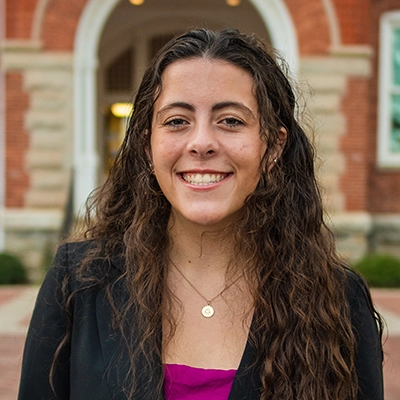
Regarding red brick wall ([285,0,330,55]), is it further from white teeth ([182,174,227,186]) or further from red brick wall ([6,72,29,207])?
white teeth ([182,174,227,186])

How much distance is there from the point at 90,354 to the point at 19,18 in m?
9.10

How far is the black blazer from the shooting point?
6.05 ft

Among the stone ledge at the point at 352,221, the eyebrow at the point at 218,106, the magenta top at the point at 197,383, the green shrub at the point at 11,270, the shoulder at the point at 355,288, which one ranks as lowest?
the green shrub at the point at 11,270

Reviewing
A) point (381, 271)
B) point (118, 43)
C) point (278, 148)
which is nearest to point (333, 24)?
point (381, 271)

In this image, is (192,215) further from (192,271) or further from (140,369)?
(140,369)

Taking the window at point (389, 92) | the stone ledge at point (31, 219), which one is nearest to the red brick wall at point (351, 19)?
the window at point (389, 92)

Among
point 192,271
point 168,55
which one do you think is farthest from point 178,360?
point 168,55

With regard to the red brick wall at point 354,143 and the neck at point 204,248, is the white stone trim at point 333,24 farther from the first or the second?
the neck at point 204,248

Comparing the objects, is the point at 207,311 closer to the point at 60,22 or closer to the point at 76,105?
the point at 76,105

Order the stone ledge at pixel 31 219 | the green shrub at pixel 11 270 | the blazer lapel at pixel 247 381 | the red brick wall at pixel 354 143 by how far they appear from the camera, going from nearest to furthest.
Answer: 1. the blazer lapel at pixel 247 381
2. the green shrub at pixel 11 270
3. the stone ledge at pixel 31 219
4. the red brick wall at pixel 354 143

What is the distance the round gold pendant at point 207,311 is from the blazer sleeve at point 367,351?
42cm

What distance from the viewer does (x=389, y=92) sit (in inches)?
438

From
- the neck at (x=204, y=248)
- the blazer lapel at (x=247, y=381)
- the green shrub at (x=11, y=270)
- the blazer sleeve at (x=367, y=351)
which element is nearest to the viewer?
the blazer lapel at (x=247, y=381)

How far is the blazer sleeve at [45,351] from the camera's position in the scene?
6.25 feet
